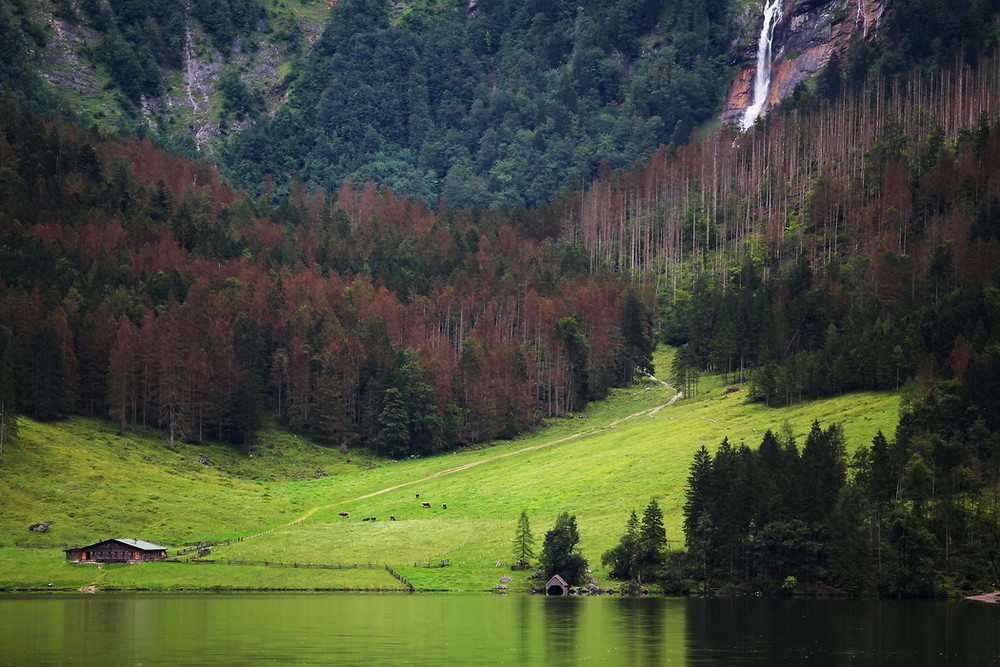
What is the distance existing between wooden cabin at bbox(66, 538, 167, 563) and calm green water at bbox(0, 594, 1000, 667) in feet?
43.2

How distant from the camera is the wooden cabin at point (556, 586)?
395 feet

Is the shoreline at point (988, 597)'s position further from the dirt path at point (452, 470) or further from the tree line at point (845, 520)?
the dirt path at point (452, 470)

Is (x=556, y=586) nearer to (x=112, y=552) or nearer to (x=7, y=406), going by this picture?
(x=112, y=552)

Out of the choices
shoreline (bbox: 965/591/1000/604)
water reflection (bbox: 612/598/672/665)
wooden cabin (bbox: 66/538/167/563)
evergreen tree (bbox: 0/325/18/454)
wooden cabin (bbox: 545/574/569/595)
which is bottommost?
shoreline (bbox: 965/591/1000/604)

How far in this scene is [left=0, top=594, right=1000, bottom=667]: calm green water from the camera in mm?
74000

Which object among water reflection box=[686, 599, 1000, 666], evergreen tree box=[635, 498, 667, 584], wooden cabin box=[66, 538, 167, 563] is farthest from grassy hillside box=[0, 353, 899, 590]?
water reflection box=[686, 599, 1000, 666]

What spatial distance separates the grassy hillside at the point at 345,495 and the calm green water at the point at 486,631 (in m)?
11.8

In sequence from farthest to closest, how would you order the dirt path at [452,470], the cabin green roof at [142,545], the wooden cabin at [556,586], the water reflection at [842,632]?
the dirt path at [452,470] < the cabin green roof at [142,545] < the wooden cabin at [556,586] < the water reflection at [842,632]

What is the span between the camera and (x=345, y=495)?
16500cm

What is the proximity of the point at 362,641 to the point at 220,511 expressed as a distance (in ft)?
238

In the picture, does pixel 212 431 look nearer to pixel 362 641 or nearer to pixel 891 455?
pixel 891 455

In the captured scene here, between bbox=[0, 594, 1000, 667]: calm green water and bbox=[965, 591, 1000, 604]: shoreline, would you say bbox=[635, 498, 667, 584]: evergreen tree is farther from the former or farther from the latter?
bbox=[965, 591, 1000, 604]: shoreline

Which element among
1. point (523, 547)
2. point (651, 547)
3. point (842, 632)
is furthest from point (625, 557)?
Result: point (842, 632)

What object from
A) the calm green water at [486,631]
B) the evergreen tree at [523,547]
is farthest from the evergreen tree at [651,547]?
the evergreen tree at [523,547]
